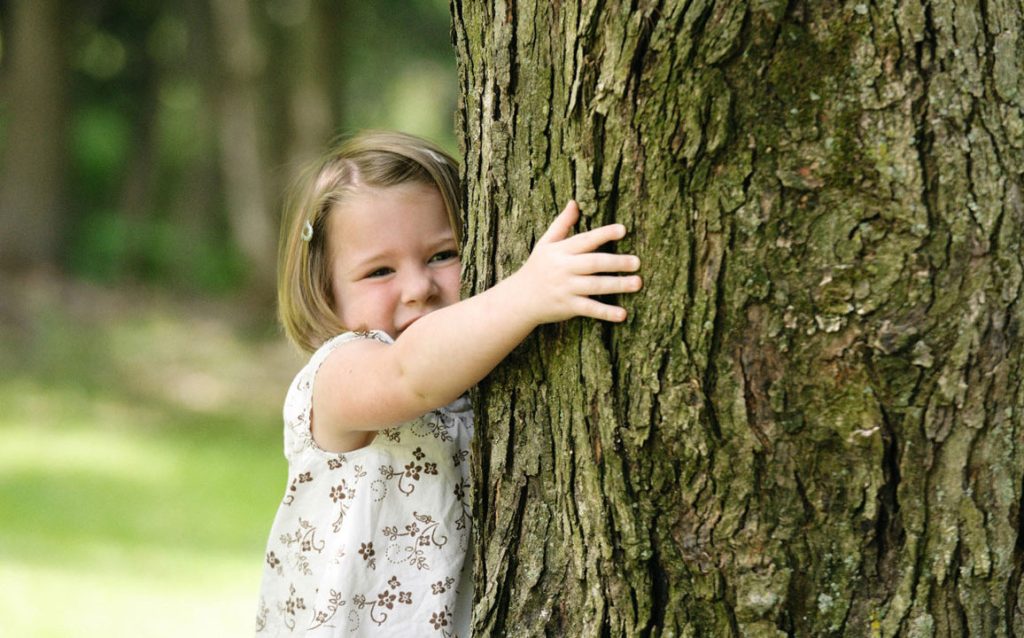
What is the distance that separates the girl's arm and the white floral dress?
8cm

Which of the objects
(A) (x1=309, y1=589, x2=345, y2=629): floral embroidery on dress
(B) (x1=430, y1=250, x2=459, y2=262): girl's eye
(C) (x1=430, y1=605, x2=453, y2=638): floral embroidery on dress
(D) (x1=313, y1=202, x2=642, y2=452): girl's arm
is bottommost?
(C) (x1=430, y1=605, x2=453, y2=638): floral embroidery on dress

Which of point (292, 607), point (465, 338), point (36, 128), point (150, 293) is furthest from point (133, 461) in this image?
point (465, 338)

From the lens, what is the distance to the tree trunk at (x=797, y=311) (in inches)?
70.5

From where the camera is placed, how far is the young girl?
2477mm

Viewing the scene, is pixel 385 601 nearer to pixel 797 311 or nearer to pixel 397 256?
pixel 397 256

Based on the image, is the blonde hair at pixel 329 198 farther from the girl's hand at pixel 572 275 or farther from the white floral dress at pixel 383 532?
the girl's hand at pixel 572 275

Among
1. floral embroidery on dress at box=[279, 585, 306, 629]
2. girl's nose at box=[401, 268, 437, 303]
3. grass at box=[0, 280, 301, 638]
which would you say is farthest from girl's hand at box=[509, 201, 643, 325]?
grass at box=[0, 280, 301, 638]

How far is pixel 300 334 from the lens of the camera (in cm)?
283

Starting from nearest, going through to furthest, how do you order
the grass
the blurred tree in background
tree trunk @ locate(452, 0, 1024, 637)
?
tree trunk @ locate(452, 0, 1024, 637) → the grass → the blurred tree in background

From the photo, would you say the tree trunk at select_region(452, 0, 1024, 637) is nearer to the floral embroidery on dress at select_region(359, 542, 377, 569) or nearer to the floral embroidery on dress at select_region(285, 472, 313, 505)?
the floral embroidery on dress at select_region(359, 542, 377, 569)

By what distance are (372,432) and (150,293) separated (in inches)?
554

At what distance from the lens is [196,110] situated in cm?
2766

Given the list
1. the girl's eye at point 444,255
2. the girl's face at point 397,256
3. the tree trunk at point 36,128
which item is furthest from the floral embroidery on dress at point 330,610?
the tree trunk at point 36,128

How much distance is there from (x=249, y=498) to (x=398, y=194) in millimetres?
6663
